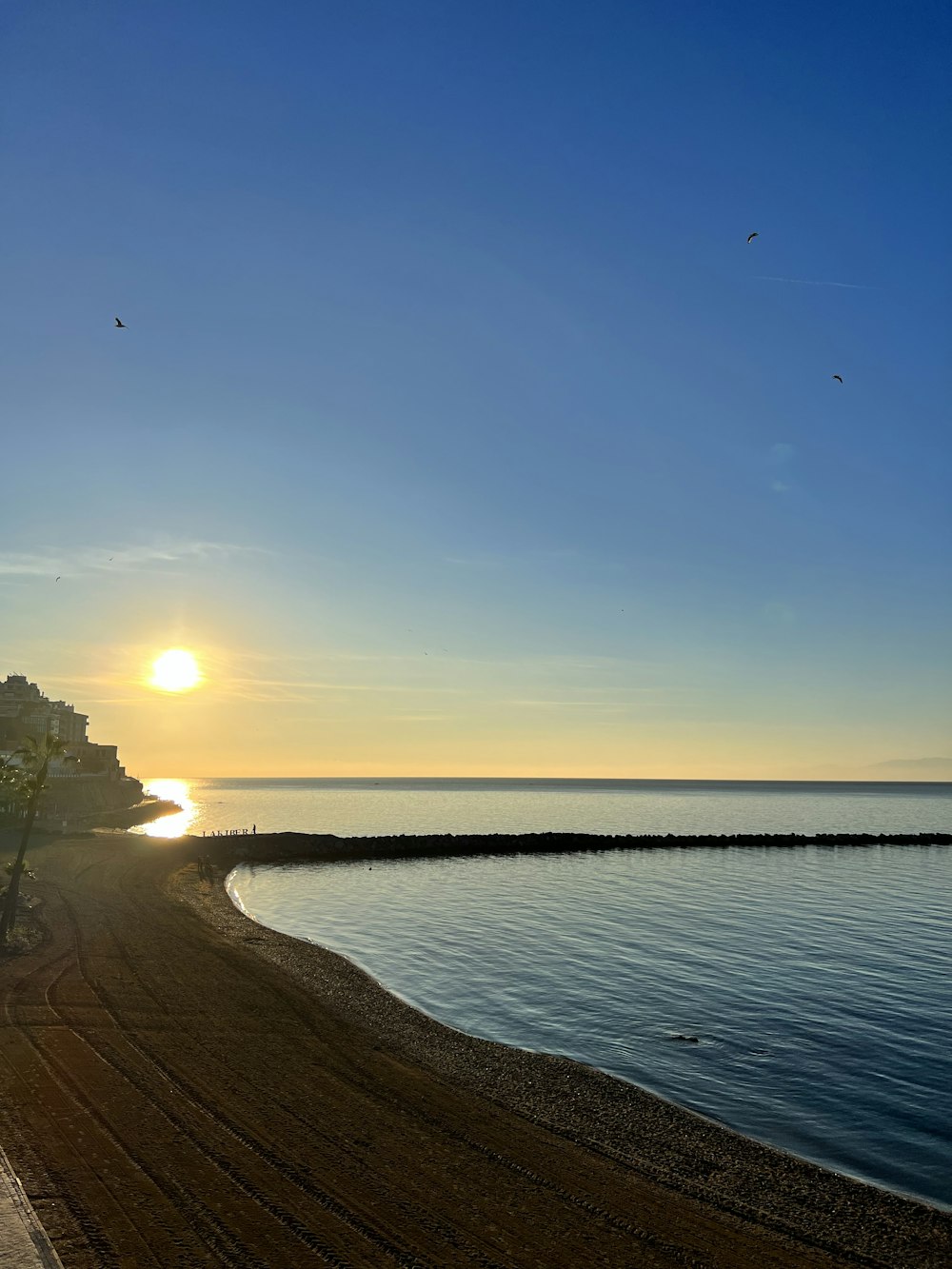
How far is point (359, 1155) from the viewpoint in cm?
1961

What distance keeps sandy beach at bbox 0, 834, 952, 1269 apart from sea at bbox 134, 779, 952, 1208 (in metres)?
3.08

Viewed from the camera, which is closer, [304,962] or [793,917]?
[304,962]

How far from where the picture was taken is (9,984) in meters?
31.9

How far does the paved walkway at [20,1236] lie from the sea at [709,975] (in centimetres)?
1860

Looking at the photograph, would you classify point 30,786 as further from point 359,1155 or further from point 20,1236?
point 20,1236

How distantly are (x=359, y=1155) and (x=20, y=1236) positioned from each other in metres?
7.57

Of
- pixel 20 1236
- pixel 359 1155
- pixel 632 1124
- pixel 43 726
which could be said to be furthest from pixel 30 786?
pixel 43 726

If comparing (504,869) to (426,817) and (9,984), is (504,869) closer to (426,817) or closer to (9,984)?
(9,984)

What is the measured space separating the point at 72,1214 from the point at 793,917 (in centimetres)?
5853

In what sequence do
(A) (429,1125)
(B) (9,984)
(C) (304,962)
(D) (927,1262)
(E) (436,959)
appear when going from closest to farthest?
1. (D) (927,1262)
2. (A) (429,1125)
3. (B) (9,984)
4. (C) (304,962)
5. (E) (436,959)

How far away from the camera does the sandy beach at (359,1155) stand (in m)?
16.0

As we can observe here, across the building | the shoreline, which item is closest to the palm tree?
the shoreline

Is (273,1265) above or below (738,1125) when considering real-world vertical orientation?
above

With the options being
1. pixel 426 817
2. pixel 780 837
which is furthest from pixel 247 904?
pixel 426 817
